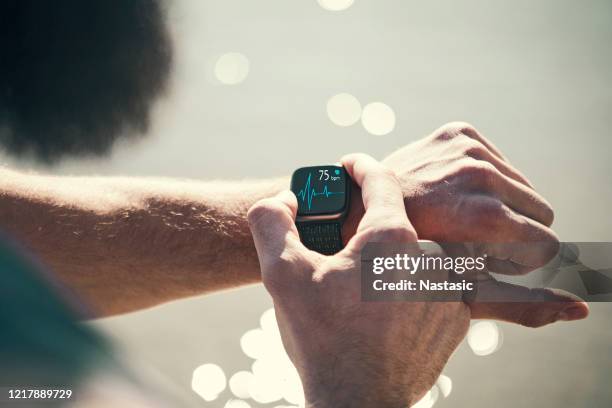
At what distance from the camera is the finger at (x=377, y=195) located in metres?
0.95

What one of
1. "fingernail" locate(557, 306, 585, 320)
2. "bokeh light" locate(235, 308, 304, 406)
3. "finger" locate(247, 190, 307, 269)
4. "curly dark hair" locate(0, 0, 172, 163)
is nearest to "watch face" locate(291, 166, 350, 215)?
"finger" locate(247, 190, 307, 269)

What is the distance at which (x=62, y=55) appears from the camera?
312cm

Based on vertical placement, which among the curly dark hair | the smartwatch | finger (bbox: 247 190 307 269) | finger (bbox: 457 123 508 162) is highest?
the curly dark hair

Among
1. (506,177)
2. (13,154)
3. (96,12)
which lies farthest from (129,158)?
(506,177)

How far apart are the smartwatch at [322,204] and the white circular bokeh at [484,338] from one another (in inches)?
60.4

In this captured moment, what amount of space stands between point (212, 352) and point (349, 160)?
196cm

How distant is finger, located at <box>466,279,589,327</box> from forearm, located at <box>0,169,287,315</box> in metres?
0.66

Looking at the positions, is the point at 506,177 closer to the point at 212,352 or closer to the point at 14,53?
the point at 212,352

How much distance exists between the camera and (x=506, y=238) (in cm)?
131

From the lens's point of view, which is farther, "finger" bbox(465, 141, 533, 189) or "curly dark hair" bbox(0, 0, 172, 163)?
"curly dark hair" bbox(0, 0, 172, 163)

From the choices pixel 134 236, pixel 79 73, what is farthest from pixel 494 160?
pixel 79 73

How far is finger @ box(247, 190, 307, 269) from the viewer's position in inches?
38.2

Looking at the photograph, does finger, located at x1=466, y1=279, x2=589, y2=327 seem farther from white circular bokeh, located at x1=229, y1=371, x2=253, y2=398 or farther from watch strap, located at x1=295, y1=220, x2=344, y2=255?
white circular bokeh, located at x1=229, y1=371, x2=253, y2=398

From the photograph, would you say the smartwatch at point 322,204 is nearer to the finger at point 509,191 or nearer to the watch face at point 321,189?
the watch face at point 321,189
